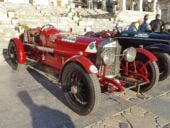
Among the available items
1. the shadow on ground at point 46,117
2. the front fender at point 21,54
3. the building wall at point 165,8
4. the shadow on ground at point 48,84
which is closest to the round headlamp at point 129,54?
the shadow on ground at point 48,84

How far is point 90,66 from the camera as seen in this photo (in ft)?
15.7

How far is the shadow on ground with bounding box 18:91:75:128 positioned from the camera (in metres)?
4.49

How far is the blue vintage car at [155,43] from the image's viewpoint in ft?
24.0

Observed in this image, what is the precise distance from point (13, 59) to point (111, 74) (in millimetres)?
3804

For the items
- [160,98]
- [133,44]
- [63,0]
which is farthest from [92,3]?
[160,98]

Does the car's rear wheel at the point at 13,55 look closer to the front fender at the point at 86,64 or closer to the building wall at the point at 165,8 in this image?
the front fender at the point at 86,64

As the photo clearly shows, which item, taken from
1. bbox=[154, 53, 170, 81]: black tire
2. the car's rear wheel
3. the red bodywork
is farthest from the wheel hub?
the car's rear wheel

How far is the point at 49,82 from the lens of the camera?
22.2 ft

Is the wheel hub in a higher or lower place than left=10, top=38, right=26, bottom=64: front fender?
lower

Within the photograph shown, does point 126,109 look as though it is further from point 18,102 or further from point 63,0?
point 63,0

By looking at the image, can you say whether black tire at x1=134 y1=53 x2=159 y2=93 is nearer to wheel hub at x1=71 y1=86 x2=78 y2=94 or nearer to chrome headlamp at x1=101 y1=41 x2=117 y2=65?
chrome headlamp at x1=101 y1=41 x2=117 y2=65

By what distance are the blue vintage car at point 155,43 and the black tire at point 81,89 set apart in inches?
122

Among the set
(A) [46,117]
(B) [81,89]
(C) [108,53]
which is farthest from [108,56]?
(A) [46,117]

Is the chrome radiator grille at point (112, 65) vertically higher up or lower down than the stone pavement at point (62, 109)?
higher up
